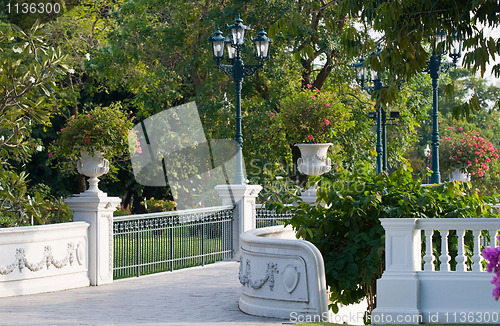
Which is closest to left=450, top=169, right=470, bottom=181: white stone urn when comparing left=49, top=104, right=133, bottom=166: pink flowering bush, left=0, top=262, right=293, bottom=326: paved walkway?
left=0, top=262, right=293, bottom=326: paved walkway

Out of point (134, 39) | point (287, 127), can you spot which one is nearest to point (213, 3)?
point (134, 39)

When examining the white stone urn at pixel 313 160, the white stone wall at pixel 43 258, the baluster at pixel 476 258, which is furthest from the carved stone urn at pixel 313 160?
the baluster at pixel 476 258

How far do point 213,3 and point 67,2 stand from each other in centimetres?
793

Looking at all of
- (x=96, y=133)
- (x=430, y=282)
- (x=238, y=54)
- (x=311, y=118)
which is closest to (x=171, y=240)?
(x=96, y=133)

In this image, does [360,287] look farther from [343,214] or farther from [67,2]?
[67,2]

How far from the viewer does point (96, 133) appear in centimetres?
1389

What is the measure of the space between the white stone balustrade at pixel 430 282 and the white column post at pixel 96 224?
229 inches

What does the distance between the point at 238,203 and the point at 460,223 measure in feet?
28.5

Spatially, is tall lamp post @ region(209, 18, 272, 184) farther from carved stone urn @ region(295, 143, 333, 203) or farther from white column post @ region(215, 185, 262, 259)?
carved stone urn @ region(295, 143, 333, 203)

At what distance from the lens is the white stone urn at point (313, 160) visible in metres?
16.5

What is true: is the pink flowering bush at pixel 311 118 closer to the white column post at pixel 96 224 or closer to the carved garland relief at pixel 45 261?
the white column post at pixel 96 224

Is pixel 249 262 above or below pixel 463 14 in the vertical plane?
below

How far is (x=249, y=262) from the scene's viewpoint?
10578 mm

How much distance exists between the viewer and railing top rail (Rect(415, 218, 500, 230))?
29.1 ft
